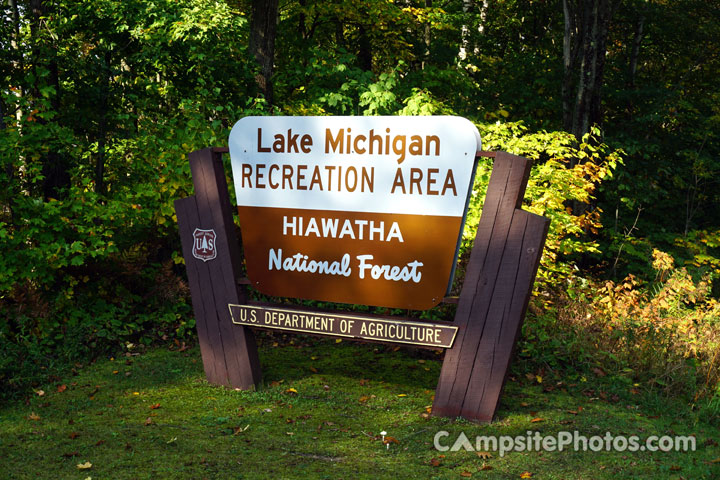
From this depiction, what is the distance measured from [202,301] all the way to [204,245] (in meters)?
0.56

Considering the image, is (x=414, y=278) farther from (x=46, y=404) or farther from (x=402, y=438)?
(x=46, y=404)

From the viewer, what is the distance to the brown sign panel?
5.62 meters

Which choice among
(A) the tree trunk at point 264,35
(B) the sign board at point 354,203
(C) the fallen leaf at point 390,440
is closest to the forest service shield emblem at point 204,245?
(B) the sign board at point 354,203

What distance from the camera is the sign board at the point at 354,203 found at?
5.48 m

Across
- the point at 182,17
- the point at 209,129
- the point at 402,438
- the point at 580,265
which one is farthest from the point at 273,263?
the point at 580,265

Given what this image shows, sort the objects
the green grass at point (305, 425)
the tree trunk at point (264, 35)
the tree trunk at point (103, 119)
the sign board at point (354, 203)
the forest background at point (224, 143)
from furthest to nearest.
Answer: the tree trunk at point (264, 35), the tree trunk at point (103, 119), the forest background at point (224, 143), the sign board at point (354, 203), the green grass at point (305, 425)

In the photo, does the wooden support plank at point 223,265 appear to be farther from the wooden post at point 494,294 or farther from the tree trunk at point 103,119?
the tree trunk at point 103,119

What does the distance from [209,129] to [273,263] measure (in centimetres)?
309

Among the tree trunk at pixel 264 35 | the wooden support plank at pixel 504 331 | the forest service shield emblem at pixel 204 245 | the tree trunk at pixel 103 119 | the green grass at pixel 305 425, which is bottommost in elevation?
the green grass at pixel 305 425

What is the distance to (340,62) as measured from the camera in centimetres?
1104

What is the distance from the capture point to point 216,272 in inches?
255

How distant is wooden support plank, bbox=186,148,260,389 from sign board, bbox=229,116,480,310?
197 millimetres

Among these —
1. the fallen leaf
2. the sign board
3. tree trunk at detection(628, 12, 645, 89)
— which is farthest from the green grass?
tree trunk at detection(628, 12, 645, 89)

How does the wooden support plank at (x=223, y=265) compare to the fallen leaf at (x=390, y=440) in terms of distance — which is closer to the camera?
the fallen leaf at (x=390, y=440)
